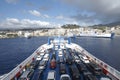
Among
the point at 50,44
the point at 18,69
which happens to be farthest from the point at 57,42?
the point at 18,69

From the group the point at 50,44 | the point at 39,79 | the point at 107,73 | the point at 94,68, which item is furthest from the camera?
the point at 50,44

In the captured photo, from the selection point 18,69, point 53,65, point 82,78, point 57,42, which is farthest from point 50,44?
point 82,78

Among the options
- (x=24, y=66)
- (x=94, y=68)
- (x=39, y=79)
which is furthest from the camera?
(x=24, y=66)

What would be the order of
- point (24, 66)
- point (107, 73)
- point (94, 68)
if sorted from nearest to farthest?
point (107, 73) → point (94, 68) → point (24, 66)

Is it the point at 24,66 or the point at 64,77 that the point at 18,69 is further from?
the point at 64,77

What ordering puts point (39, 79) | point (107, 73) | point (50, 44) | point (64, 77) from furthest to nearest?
point (50, 44)
point (107, 73)
point (39, 79)
point (64, 77)

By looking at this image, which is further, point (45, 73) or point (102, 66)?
point (102, 66)

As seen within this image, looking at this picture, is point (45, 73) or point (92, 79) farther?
point (45, 73)

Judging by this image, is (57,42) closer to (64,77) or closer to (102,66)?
(102,66)
